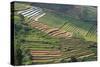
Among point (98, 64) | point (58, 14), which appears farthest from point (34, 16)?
point (98, 64)

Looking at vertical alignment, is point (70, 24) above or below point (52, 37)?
above

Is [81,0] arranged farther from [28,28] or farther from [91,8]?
[28,28]

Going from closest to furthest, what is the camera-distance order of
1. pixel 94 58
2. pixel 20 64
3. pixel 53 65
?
pixel 20 64 < pixel 53 65 < pixel 94 58

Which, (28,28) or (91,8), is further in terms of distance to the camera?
(91,8)

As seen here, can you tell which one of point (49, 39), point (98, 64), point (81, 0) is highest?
point (81, 0)

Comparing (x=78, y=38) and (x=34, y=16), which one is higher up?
(x=34, y=16)

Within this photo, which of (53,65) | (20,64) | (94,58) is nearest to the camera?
(20,64)

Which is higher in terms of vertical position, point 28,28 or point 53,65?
point 28,28
